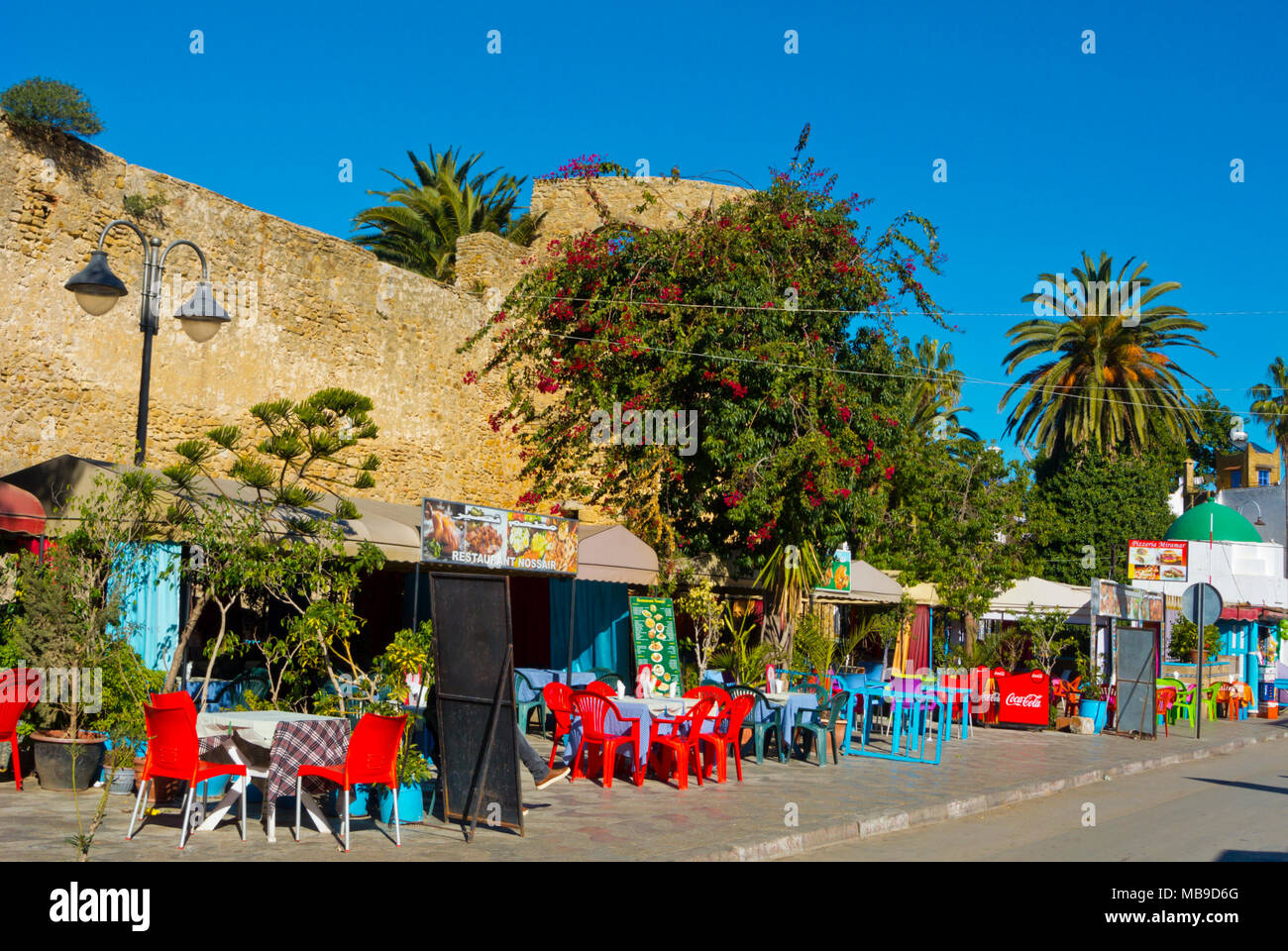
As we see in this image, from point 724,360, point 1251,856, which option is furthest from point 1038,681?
point 1251,856

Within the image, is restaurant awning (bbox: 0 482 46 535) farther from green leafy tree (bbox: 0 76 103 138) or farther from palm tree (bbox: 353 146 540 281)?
palm tree (bbox: 353 146 540 281)

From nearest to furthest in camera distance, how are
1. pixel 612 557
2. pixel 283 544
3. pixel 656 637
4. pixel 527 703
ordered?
pixel 283 544, pixel 527 703, pixel 612 557, pixel 656 637

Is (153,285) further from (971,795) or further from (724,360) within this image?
(971,795)

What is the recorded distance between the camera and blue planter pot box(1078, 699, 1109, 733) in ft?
65.7

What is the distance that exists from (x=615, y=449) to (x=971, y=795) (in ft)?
27.4

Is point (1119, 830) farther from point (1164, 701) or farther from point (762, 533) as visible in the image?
point (1164, 701)

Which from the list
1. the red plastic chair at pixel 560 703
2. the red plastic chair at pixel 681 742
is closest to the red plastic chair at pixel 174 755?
the red plastic chair at pixel 560 703

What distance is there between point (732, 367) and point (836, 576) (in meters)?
4.03

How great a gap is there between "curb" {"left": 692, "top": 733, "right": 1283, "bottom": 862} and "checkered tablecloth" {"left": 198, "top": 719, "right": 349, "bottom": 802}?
8.18 feet

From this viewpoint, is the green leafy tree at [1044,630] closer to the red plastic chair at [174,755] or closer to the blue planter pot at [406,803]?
the blue planter pot at [406,803]

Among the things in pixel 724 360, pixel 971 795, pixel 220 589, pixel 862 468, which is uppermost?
pixel 724 360

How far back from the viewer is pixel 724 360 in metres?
16.6

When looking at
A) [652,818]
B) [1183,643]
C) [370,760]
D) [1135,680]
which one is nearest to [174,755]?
[370,760]

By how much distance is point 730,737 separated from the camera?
11.7m
